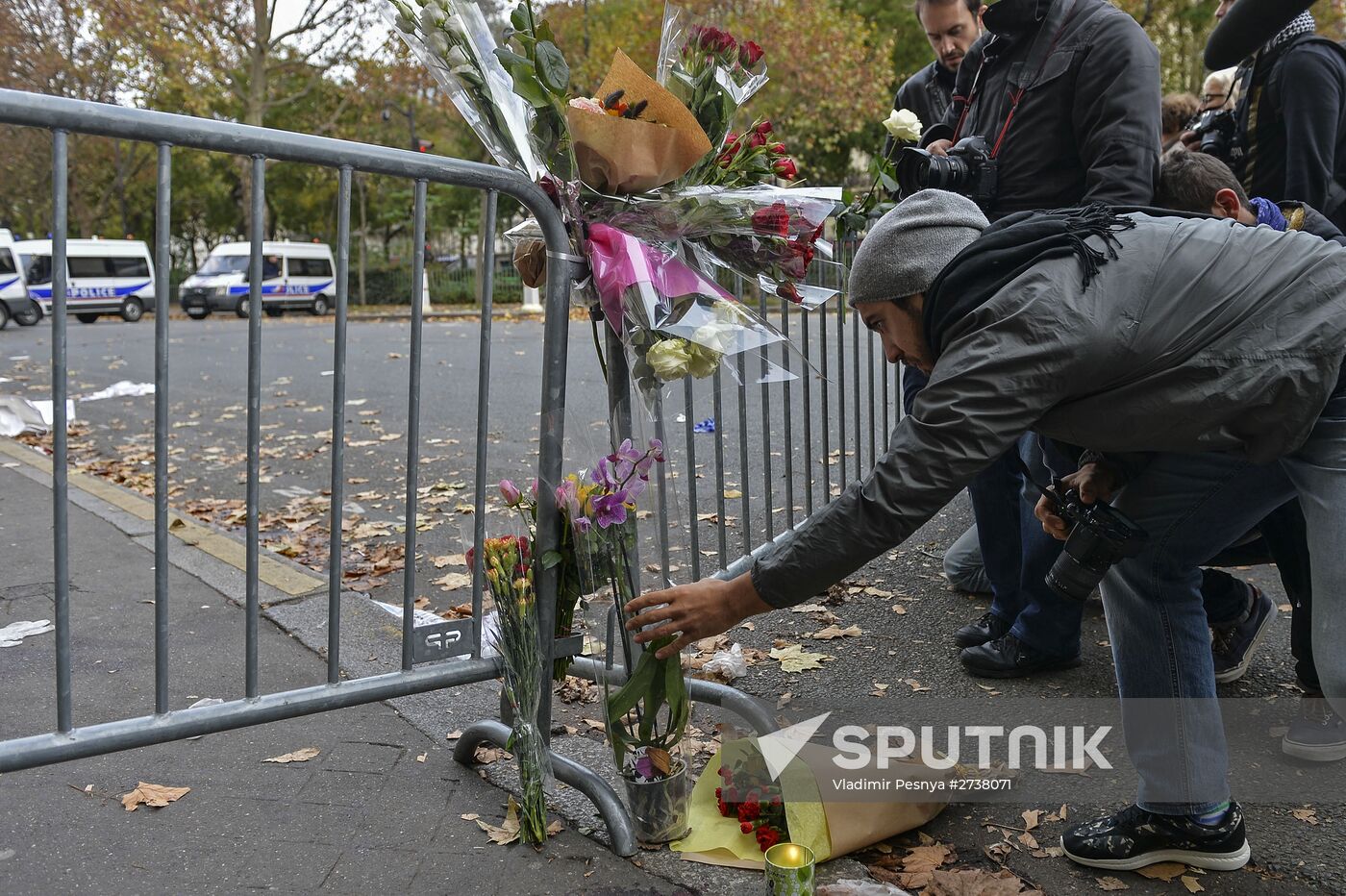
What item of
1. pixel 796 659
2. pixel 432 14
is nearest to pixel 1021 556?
pixel 796 659

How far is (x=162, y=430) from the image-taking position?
7.80 ft

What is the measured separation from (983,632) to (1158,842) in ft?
4.36

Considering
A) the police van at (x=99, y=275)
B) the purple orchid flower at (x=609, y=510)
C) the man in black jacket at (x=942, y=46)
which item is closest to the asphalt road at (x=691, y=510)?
the purple orchid flower at (x=609, y=510)

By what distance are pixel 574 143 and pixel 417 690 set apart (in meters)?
1.39

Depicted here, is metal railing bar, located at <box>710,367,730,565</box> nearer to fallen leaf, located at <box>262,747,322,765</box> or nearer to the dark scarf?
the dark scarf

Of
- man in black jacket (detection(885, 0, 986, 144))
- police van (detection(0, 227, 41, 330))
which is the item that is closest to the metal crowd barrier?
man in black jacket (detection(885, 0, 986, 144))

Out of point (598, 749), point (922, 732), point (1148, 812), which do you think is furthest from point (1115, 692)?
point (598, 749)

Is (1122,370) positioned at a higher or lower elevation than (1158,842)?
higher

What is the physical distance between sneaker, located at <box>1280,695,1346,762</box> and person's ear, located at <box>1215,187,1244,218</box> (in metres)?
1.44

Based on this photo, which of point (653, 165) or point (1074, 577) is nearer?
point (653, 165)

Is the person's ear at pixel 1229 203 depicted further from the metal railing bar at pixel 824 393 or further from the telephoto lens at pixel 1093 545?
the metal railing bar at pixel 824 393

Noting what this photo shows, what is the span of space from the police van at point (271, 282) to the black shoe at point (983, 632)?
33351 millimetres

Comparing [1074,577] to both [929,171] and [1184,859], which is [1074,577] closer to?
[1184,859]

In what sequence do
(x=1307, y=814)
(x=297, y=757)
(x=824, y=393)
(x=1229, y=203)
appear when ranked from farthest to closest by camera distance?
1. (x=824, y=393)
2. (x=1229, y=203)
3. (x=297, y=757)
4. (x=1307, y=814)
